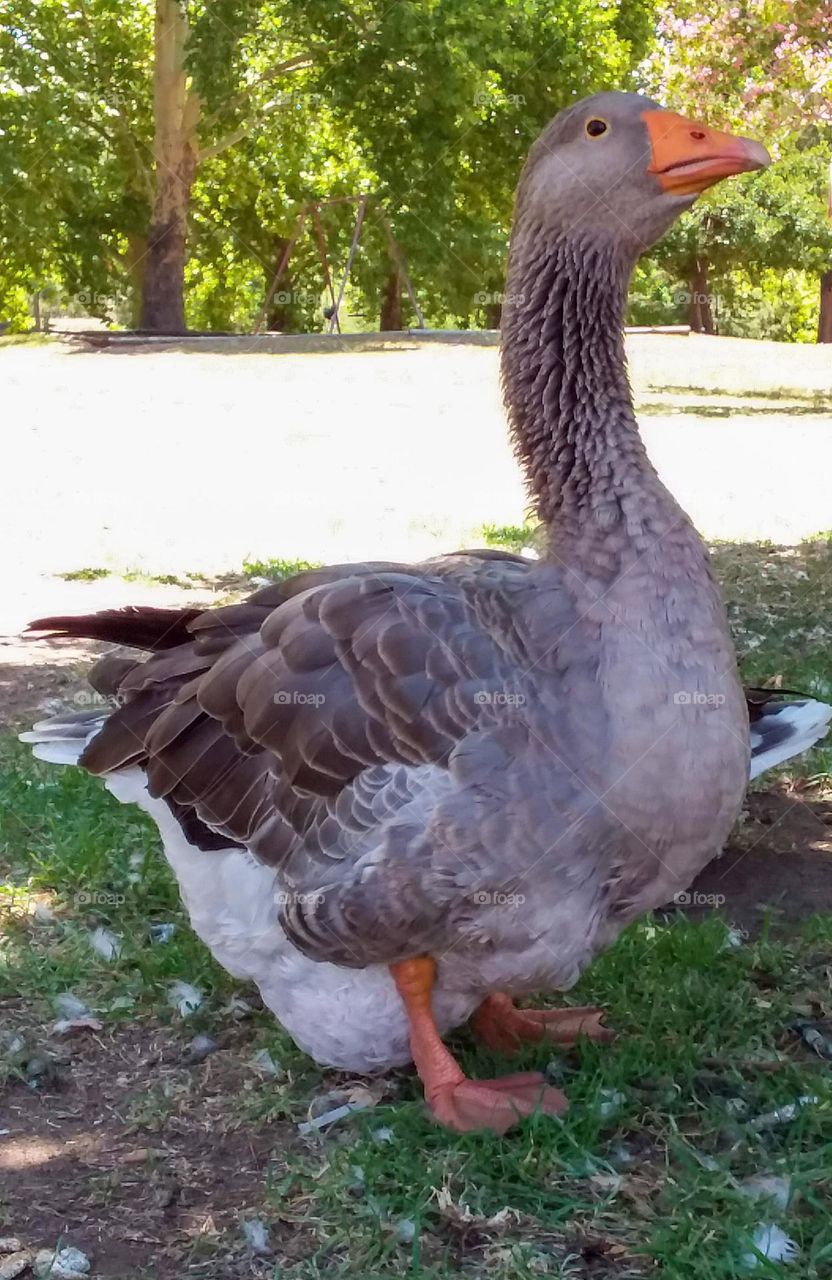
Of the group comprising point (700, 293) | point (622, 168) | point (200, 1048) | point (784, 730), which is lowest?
point (200, 1048)

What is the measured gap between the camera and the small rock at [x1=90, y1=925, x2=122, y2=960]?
4188mm

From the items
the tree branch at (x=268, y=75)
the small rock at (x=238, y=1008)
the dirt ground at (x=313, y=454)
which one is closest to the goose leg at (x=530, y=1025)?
the small rock at (x=238, y=1008)

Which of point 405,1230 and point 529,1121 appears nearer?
point 405,1230

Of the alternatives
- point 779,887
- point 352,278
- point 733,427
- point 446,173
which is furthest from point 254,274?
point 779,887

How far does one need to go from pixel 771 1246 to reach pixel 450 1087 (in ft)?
2.72

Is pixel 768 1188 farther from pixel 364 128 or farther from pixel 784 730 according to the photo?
pixel 364 128

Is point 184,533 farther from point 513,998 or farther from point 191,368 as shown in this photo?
point 191,368

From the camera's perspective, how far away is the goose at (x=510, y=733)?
9.88 feet

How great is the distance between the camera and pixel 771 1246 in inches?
111

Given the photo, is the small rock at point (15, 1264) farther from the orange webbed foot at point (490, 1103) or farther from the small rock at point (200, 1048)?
the orange webbed foot at point (490, 1103)

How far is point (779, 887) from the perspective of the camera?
4.57 m

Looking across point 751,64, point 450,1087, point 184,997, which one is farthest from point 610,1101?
point 751,64

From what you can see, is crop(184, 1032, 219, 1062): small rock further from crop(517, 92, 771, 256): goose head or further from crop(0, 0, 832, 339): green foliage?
crop(0, 0, 832, 339): green foliage

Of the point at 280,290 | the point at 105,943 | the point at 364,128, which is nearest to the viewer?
the point at 105,943
